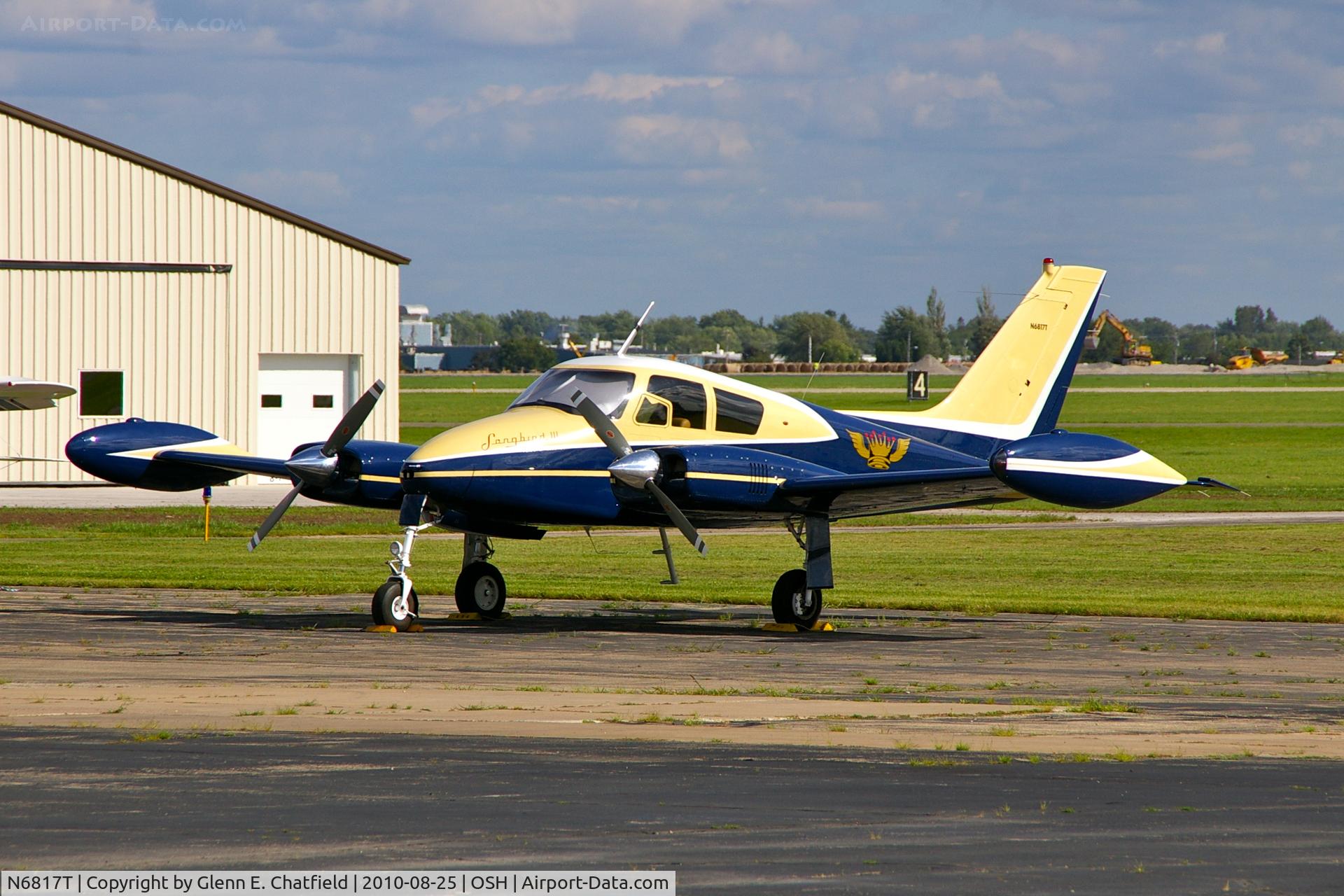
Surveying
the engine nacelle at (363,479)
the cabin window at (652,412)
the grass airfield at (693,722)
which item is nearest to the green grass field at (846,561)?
the grass airfield at (693,722)

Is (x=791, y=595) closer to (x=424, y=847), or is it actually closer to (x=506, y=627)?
(x=506, y=627)

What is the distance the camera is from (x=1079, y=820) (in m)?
8.80

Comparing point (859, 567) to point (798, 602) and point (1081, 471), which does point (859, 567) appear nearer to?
point (798, 602)

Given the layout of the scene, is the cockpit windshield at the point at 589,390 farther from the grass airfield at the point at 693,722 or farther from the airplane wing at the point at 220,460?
the airplane wing at the point at 220,460

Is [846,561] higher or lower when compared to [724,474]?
lower

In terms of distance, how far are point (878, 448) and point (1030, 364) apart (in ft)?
9.87

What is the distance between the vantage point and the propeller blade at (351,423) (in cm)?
1892

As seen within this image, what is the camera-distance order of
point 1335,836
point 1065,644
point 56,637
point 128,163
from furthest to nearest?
point 128,163
point 1065,644
point 56,637
point 1335,836

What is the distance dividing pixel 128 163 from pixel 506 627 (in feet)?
91.5

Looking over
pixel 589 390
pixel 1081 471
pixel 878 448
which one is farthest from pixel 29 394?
pixel 1081 471

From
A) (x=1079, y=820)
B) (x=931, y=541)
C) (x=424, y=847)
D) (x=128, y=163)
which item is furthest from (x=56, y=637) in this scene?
(x=128, y=163)

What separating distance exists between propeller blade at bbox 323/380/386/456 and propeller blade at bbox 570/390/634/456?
97.3 inches

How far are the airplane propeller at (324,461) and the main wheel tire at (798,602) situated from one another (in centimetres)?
554

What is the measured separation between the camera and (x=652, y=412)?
18.8m
